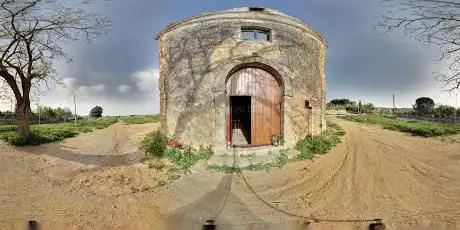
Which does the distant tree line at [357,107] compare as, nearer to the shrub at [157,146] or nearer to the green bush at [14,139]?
the shrub at [157,146]

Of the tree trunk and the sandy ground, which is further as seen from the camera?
the tree trunk

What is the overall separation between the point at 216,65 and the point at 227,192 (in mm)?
5352

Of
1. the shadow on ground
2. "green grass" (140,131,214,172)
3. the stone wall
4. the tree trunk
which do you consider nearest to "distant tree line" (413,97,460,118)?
the stone wall

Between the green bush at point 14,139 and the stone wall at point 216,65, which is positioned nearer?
the stone wall at point 216,65

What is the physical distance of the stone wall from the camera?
12414mm

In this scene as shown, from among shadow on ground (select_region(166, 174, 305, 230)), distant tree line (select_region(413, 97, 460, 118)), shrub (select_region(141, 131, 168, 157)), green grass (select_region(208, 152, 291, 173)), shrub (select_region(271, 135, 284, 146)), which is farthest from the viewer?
distant tree line (select_region(413, 97, 460, 118))

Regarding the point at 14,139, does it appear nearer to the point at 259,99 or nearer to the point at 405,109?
the point at 259,99

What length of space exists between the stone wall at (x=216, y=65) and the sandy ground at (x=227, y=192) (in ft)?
6.26

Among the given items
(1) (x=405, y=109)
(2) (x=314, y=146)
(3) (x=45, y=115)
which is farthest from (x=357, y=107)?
(3) (x=45, y=115)

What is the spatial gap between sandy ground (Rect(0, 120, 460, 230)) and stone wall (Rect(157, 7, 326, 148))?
1.91 m

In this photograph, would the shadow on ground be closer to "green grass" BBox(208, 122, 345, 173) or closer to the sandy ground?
the sandy ground

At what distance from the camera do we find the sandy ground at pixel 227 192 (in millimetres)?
6938

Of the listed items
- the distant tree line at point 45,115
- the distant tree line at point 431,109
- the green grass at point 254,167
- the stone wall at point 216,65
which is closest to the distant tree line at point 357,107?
the distant tree line at point 431,109

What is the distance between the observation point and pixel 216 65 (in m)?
12.5
